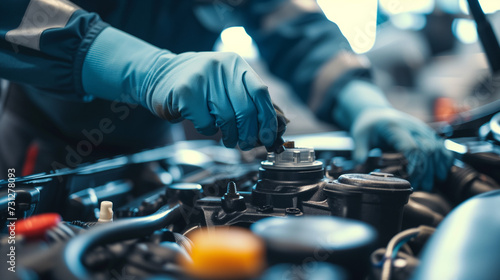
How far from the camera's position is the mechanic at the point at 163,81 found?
0.78m

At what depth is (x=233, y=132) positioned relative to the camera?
2.63ft

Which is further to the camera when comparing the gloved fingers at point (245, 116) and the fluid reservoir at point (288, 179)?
the gloved fingers at point (245, 116)

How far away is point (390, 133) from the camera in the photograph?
4.02 ft

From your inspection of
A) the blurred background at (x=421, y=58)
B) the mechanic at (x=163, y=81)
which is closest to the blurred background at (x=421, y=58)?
the blurred background at (x=421, y=58)

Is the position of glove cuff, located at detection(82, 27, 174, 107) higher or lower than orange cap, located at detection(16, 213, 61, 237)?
higher

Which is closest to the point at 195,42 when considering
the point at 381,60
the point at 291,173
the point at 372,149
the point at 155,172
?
the point at 155,172

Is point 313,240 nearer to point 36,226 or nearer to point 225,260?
point 225,260

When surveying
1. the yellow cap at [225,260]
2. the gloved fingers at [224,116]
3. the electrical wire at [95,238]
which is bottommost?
the electrical wire at [95,238]

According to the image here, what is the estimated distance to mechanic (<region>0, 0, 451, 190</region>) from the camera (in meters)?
0.78

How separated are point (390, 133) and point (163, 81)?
2.63 feet

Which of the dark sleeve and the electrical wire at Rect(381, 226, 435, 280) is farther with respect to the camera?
the dark sleeve

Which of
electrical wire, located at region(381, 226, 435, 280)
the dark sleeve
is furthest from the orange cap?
the dark sleeve

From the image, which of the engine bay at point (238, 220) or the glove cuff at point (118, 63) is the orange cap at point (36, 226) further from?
the glove cuff at point (118, 63)

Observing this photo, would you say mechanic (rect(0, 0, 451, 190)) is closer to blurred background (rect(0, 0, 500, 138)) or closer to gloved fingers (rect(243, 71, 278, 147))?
gloved fingers (rect(243, 71, 278, 147))
